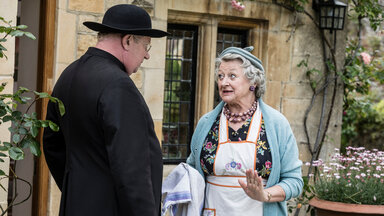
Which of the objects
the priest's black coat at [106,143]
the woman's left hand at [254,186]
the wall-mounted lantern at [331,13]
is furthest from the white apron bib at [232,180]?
the wall-mounted lantern at [331,13]

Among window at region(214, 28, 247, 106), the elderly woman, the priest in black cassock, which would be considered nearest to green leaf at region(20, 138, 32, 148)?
the priest in black cassock

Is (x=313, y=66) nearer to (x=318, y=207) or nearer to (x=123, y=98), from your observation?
(x=318, y=207)

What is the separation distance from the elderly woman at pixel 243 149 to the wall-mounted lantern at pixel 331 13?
2381 millimetres

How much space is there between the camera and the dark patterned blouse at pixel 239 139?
2.91 meters

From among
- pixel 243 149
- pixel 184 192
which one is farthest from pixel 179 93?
pixel 184 192

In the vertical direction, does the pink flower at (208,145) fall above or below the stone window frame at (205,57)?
below

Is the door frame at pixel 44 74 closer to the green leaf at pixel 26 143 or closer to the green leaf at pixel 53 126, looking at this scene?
the green leaf at pixel 26 143

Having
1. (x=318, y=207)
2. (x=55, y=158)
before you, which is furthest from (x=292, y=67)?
(x=55, y=158)

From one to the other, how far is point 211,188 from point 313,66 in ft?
8.87

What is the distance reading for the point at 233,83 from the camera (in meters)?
2.99

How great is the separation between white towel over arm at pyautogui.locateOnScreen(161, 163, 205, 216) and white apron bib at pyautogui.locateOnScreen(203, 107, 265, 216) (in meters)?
0.07

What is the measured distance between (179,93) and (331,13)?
5.33ft

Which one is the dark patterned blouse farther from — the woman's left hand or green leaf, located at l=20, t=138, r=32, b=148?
green leaf, located at l=20, t=138, r=32, b=148

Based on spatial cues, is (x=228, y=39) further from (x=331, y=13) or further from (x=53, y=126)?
(x=53, y=126)
